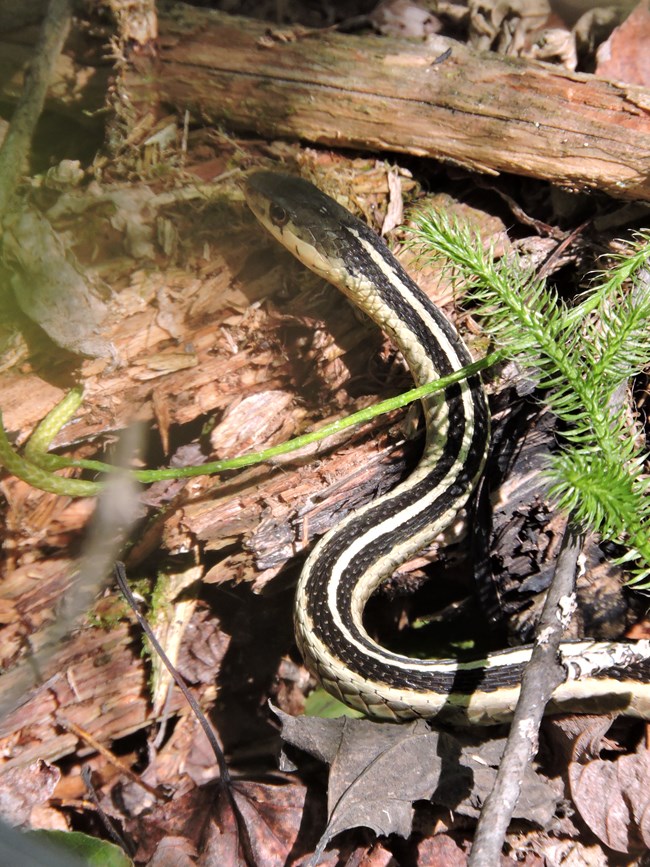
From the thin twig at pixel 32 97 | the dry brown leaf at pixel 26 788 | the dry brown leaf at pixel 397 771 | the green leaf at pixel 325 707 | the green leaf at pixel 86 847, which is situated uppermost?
the thin twig at pixel 32 97

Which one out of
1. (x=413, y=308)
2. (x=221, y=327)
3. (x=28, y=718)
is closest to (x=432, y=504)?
(x=413, y=308)

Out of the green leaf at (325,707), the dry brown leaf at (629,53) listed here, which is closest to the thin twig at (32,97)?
the green leaf at (325,707)

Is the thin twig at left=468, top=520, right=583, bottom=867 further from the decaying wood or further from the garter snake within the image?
the decaying wood

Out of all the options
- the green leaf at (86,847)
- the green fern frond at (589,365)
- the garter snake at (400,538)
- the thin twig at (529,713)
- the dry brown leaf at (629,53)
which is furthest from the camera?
the dry brown leaf at (629,53)

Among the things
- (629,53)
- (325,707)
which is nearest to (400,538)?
(325,707)

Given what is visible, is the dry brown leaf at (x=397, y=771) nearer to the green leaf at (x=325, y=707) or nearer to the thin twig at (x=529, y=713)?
the green leaf at (x=325, y=707)

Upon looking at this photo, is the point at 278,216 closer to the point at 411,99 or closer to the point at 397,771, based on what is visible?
the point at 411,99

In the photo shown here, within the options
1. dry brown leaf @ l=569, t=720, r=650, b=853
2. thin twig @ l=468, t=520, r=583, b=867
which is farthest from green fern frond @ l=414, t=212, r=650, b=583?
dry brown leaf @ l=569, t=720, r=650, b=853
